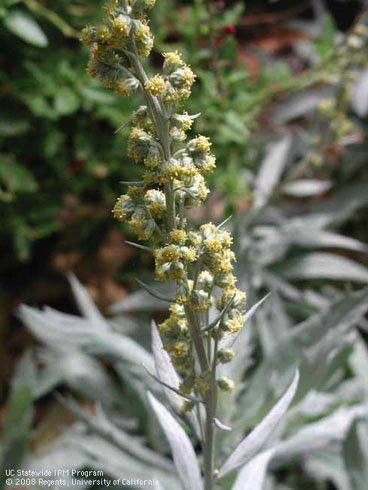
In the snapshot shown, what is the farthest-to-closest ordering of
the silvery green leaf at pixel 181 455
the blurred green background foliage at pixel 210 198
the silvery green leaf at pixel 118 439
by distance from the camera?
1. the blurred green background foliage at pixel 210 198
2. the silvery green leaf at pixel 118 439
3. the silvery green leaf at pixel 181 455

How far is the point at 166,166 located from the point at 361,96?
5.88 ft

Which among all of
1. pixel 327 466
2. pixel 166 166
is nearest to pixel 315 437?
pixel 327 466

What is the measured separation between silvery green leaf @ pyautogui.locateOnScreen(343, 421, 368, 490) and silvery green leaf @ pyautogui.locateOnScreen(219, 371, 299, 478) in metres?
0.65

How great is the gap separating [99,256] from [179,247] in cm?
194

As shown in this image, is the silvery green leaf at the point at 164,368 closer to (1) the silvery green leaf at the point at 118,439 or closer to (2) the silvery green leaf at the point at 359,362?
(1) the silvery green leaf at the point at 118,439

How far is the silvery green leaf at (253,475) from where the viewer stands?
121cm

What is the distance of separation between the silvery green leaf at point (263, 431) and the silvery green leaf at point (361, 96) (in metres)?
1.60

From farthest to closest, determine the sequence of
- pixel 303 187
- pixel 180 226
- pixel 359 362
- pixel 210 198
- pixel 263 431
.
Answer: pixel 303 187
pixel 210 198
pixel 359 362
pixel 263 431
pixel 180 226

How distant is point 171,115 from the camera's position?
0.86 metres

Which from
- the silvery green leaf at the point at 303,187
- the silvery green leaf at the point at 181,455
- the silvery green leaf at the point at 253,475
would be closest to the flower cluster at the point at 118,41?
the silvery green leaf at the point at 181,455

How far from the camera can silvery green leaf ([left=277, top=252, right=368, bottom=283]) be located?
228 centimetres

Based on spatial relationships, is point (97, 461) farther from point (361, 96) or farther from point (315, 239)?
point (361, 96)

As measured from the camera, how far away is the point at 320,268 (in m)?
2.33

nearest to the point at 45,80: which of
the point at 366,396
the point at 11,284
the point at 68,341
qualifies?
the point at 68,341
